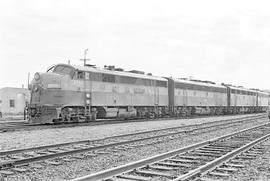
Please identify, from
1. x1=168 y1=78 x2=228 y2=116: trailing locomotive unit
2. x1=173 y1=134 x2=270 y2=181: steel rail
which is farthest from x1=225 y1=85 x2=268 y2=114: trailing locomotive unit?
x1=173 y1=134 x2=270 y2=181: steel rail

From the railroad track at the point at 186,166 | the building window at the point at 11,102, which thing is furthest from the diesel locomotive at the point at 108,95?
the building window at the point at 11,102

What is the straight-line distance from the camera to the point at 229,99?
42.8 m

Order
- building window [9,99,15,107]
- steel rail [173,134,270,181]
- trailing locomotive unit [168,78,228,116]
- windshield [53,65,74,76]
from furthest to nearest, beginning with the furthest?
building window [9,99,15,107] → trailing locomotive unit [168,78,228,116] → windshield [53,65,74,76] → steel rail [173,134,270,181]

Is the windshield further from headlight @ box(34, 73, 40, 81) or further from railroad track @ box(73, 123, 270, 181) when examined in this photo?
railroad track @ box(73, 123, 270, 181)

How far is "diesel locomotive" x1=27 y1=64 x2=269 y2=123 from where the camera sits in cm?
1884

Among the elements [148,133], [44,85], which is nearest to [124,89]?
[44,85]

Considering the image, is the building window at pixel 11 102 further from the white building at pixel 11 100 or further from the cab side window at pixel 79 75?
the cab side window at pixel 79 75

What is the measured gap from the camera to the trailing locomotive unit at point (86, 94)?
18734mm

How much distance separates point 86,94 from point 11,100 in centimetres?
3223

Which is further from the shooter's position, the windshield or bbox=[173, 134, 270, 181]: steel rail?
the windshield

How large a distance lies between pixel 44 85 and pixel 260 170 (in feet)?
46.7

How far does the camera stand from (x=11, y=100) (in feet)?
160

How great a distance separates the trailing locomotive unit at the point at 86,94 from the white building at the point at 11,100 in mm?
27239

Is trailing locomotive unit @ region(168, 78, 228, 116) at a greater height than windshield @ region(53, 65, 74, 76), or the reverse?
windshield @ region(53, 65, 74, 76)
